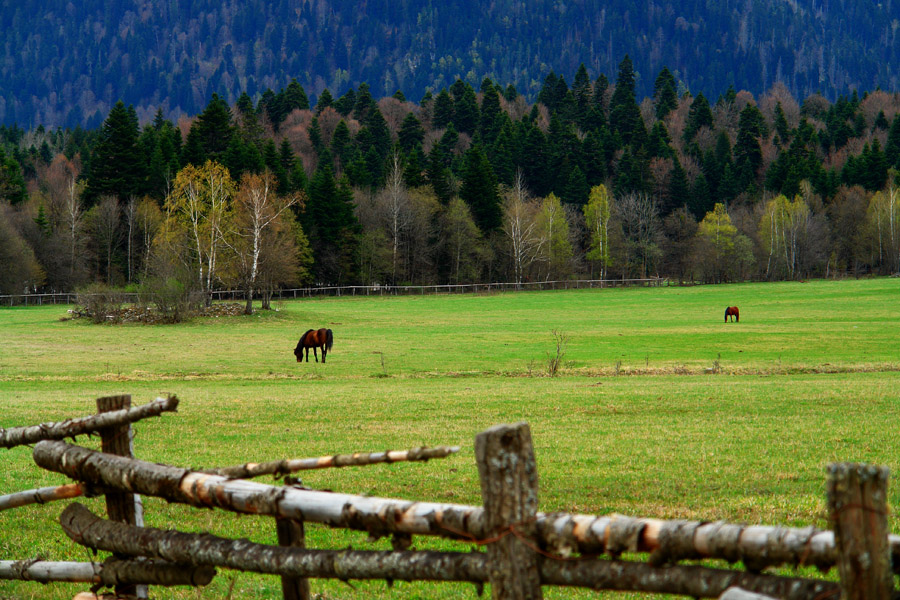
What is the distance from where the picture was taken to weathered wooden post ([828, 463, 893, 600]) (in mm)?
3221

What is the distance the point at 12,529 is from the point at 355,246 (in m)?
90.2

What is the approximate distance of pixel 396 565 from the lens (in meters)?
4.22

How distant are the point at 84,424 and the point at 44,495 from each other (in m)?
0.96

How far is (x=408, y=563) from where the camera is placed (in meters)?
4.20

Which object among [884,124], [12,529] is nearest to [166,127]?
[12,529]

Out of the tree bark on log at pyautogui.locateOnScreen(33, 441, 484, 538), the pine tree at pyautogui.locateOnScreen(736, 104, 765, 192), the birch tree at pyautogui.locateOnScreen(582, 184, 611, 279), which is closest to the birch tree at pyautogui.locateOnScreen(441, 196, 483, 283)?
the birch tree at pyautogui.locateOnScreen(582, 184, 611, 279)

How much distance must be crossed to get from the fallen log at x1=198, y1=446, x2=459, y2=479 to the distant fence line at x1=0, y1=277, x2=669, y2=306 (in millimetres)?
78992

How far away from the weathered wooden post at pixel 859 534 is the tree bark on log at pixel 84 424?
3808 mm

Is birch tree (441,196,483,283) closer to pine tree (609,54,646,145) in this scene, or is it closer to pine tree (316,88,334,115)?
pine tree (609,54,646,145)

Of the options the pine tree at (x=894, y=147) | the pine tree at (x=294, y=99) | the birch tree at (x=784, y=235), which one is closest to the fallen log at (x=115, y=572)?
the birch tree at (x=784, y=235)

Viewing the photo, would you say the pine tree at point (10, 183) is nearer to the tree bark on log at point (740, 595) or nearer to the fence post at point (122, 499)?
the fence post at point (122, 499)

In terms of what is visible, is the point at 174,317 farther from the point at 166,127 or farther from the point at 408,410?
the point at 166,127

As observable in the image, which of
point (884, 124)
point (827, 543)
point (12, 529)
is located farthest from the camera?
point (884, 124)

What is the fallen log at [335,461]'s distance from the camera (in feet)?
15.0
